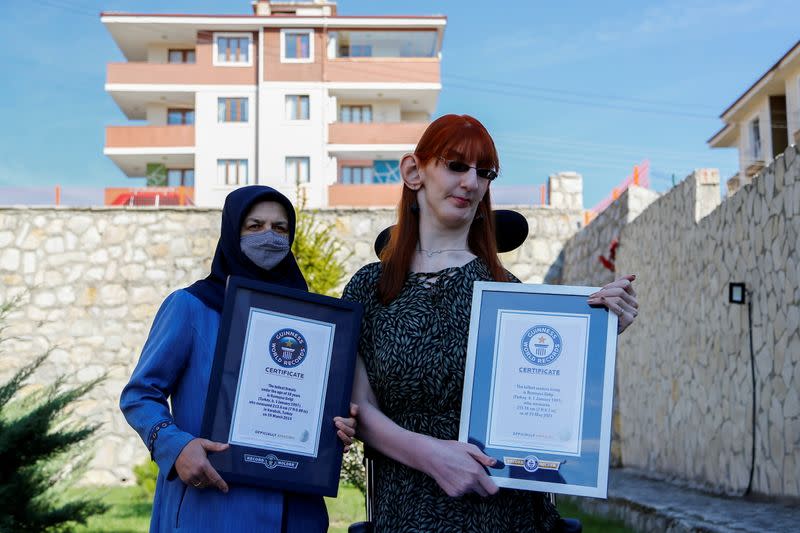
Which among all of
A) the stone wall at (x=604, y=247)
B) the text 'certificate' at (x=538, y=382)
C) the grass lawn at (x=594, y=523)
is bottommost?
the grass lawn at (x=594, y=523)

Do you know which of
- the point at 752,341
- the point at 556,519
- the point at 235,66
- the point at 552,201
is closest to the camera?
the point at 556,519

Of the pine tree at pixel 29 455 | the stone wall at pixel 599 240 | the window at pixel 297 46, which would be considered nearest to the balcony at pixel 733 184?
the stone wall at pixel 599 240

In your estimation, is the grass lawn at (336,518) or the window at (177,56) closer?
the grass lawn at (336,518)

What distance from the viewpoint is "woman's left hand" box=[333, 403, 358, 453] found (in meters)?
2.45

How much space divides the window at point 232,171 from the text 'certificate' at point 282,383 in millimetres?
37827

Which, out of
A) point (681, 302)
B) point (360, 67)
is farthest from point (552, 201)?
point (360, 67)

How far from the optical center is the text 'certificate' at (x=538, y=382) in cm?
228

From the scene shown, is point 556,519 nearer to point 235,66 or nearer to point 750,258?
point 750,258

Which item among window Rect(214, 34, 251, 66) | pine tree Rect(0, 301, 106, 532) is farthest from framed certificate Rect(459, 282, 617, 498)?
window Rect(214, 34, 251, 66)

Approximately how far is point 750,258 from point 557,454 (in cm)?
662

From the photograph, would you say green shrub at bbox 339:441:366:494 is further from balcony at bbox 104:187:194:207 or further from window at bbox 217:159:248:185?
window at bbox 217:159:248:185

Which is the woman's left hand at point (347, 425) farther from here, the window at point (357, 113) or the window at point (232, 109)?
the window at point (357, 113)

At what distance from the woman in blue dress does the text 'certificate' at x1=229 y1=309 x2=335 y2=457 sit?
0.09 metres

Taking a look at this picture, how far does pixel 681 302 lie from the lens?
10539mm
